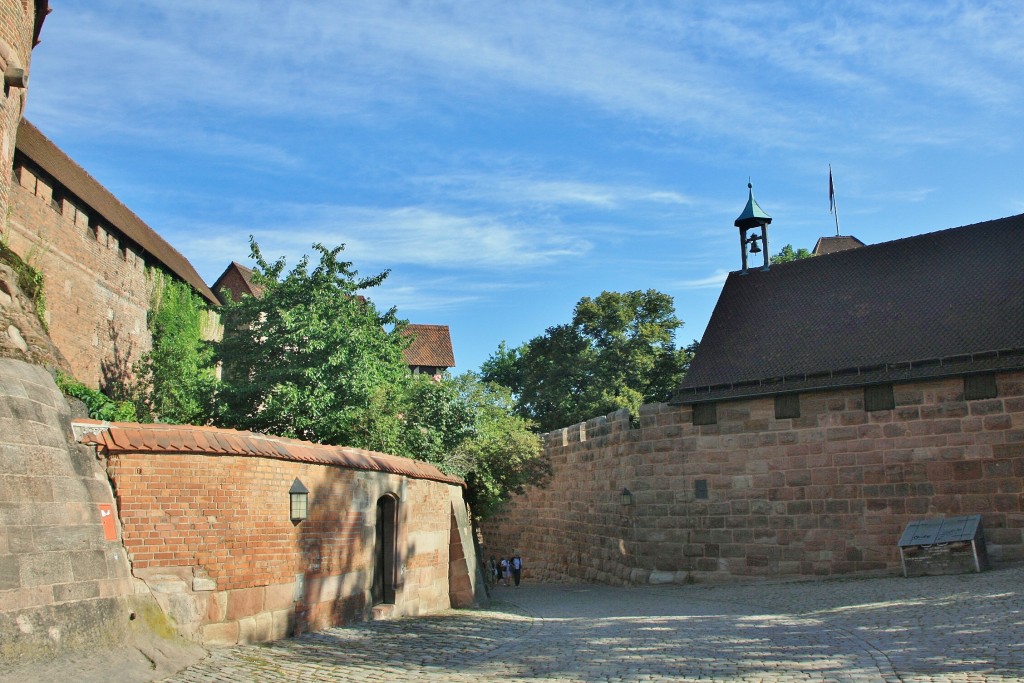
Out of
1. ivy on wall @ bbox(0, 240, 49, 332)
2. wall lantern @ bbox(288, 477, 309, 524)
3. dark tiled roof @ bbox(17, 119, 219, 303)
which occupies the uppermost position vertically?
dark tiled roof @ bbox(17, 119, 219, 303)

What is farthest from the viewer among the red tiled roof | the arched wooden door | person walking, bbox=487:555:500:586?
person walking, bbox=487:555:500:586

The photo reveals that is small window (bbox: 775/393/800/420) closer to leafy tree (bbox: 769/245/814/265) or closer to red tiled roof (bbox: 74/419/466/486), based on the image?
red tiled roof (bbox: 74/419/466/486)

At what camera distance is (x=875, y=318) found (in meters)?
17.7

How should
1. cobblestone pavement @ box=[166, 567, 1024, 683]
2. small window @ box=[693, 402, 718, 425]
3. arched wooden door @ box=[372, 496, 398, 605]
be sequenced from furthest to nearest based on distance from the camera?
small window @ box=[693, 402, 718, 425], arched wooden door @ box=[372, 496, 398, 605], cobblestone pavement @ box=[166, 567, 1024, 683]

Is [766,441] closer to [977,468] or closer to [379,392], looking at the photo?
[977,468]

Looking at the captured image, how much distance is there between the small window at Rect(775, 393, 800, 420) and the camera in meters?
16.9

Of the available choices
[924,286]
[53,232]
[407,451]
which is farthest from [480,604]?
[53,232]

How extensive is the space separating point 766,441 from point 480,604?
20.8 feet

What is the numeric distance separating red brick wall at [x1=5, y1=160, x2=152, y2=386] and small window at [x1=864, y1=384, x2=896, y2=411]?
55.5 feet

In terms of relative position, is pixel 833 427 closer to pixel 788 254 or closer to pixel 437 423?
pixel 437 423

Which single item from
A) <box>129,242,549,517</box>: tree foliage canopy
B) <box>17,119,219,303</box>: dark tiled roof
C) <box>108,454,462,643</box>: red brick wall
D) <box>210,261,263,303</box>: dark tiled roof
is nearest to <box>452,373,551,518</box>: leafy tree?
<box>129,242,549,517</box>: tree foliage canopy

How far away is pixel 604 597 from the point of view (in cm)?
Result: 1645

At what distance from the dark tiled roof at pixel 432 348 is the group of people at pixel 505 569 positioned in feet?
97.4

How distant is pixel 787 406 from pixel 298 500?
10928mm
